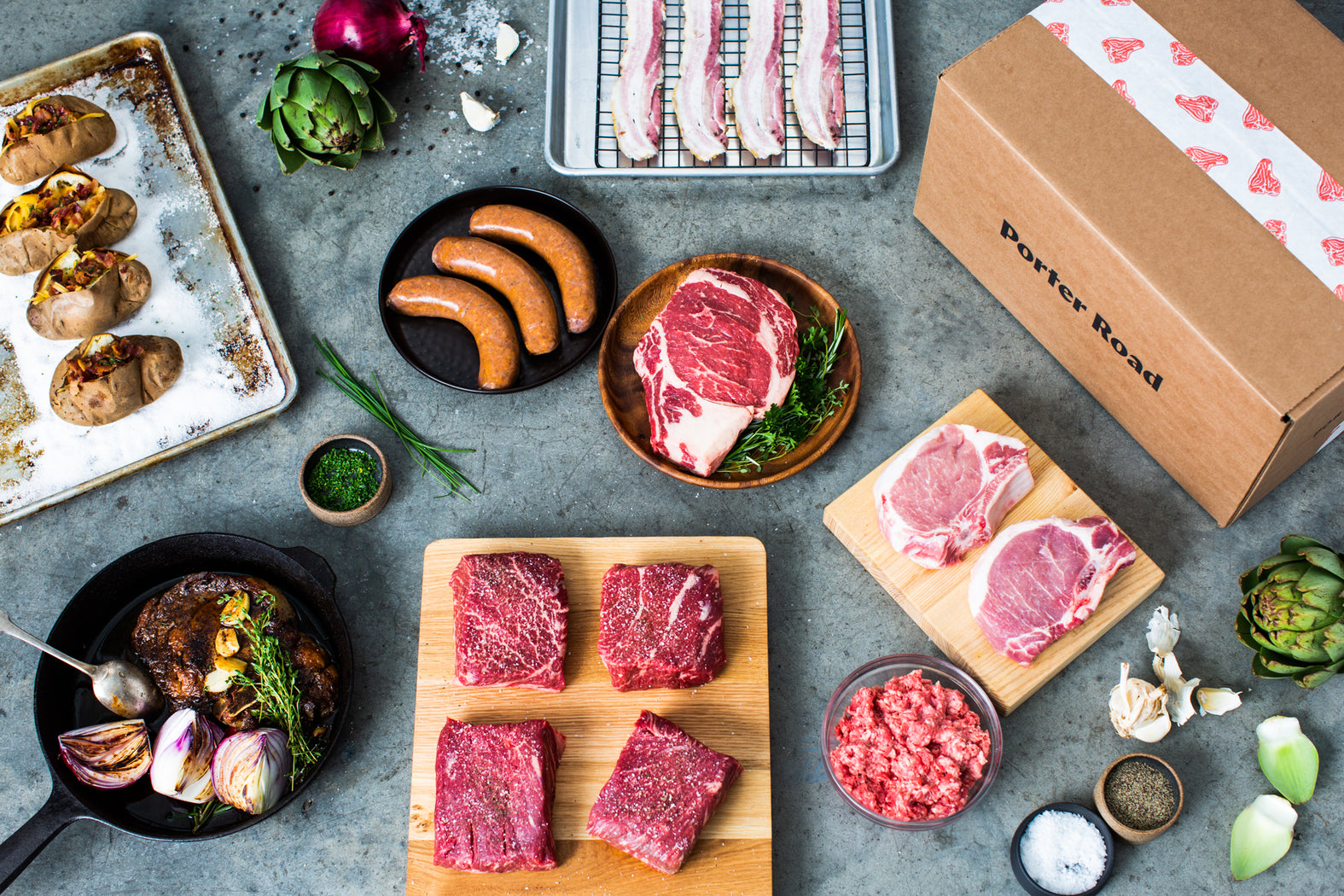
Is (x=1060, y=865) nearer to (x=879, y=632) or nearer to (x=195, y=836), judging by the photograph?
(x=879, y=632)

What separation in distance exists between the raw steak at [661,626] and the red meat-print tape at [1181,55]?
6.20 feet

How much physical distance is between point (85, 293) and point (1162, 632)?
3.47 m

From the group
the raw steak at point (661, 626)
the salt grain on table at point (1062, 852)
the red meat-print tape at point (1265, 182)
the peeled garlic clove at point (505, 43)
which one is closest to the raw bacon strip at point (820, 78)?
the peeled garlic clove at point (505, 43)

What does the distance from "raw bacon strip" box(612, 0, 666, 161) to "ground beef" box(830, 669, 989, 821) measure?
1.92m

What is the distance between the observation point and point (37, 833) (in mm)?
2545

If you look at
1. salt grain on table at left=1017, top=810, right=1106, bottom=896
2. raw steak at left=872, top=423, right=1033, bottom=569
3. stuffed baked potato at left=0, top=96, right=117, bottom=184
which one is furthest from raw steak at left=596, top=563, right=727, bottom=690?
stuffed baked potato at left=0, top=96, right=117, bottom=184

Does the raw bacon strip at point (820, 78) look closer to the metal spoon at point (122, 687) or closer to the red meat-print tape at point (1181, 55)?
the red meat-print tape at point (1181, 55)

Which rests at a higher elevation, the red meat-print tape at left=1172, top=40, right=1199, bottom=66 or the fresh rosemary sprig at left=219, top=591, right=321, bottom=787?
the red meat-print tape at left=1172, top=40, right=1199, bottom=66

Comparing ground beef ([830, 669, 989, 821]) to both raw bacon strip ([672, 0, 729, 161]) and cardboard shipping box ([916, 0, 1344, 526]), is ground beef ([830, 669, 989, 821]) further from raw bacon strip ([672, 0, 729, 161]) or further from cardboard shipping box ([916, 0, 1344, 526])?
raw bacon strip ([672, 0, 729, 161])

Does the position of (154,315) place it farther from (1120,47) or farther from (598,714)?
(1120,47)

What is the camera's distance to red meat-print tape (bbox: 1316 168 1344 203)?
2498 mm

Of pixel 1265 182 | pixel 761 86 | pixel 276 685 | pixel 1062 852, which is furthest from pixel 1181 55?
Result: pixel 276 685

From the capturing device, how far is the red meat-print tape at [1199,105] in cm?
259

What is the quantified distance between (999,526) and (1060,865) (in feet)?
3.16
